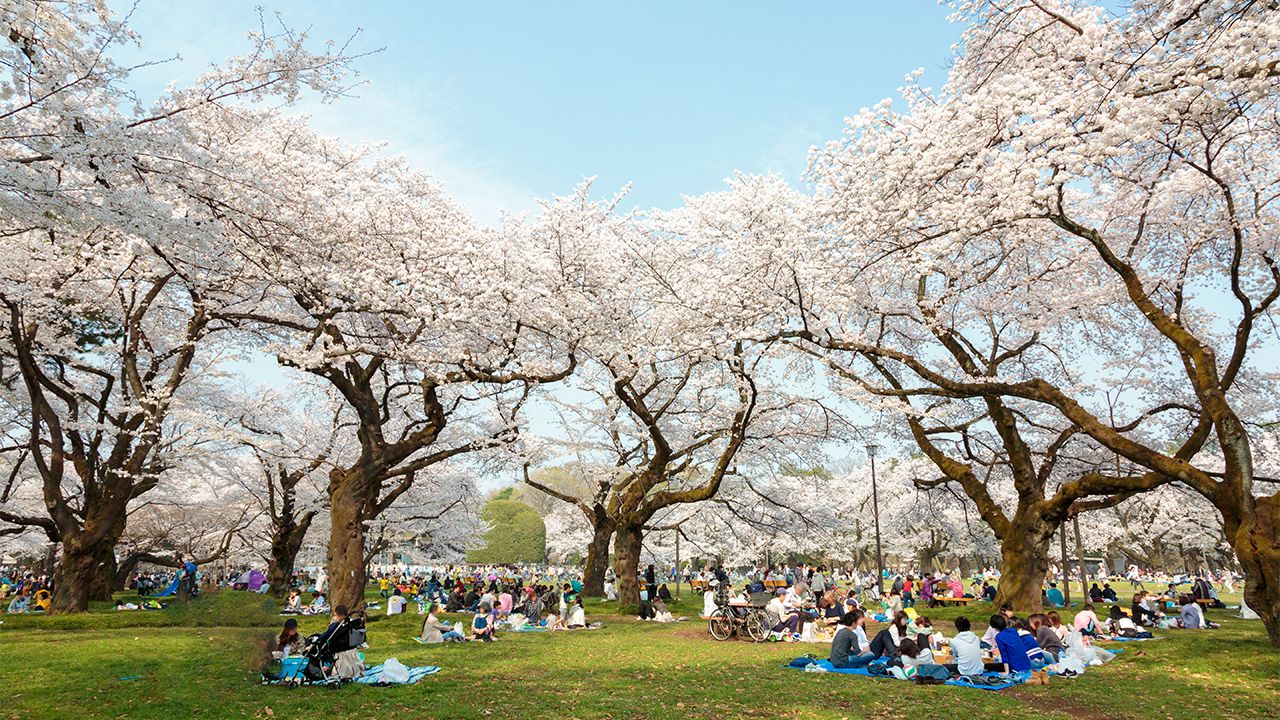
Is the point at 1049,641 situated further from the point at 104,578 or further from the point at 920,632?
the point at 104,578

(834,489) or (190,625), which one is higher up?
(834,489)

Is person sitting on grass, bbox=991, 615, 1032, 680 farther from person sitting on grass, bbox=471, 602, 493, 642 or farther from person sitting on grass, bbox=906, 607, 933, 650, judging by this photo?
person sitting on grass, bbox=471, 602, 493, 642

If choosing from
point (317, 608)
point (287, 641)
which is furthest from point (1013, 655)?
point (317, 608)

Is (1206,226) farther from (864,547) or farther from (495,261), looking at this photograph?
(864,547)

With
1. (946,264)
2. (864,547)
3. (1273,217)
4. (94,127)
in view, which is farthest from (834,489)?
(94,127)

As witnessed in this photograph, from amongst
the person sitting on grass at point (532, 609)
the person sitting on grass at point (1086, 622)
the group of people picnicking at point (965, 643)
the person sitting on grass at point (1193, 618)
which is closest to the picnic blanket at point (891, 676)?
the group of people picnicking at point (965, 643)

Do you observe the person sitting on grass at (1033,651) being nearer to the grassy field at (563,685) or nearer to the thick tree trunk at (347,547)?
the grassy field at (563,685)

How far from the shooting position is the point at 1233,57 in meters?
6.95

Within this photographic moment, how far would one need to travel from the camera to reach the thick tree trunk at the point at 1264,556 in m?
9.80

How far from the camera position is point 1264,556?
9.83m

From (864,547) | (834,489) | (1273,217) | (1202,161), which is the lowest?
(864,547)

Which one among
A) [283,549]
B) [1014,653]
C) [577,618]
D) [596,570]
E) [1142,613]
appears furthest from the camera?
[596,570]

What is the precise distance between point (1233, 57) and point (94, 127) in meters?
10.4

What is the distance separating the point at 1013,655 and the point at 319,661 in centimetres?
849
